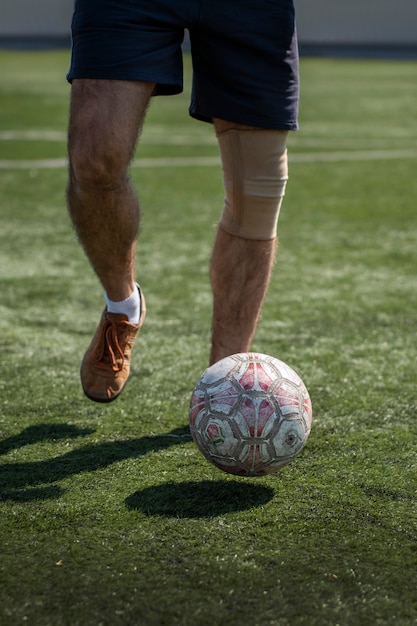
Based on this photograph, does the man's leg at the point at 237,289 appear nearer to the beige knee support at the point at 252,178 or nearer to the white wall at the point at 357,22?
the beige knee support at the point at 252,178

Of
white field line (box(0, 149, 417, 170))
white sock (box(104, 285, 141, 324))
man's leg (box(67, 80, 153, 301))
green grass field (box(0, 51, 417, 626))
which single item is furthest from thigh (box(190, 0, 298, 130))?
white field line (box(0, 149, 417, 170))

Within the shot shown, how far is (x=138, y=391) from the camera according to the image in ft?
10.8

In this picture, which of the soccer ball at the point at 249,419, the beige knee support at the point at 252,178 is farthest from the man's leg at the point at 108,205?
the soccer ball at the point at 249,419

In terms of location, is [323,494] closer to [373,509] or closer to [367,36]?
[373,509]

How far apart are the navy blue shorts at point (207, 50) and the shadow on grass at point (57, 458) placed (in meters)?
1.01

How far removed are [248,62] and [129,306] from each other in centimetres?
84

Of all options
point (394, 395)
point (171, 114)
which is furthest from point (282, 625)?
point (171, 114)

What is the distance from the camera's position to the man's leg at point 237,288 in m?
3.04

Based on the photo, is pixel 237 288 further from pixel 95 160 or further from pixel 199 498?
pixel 199 498

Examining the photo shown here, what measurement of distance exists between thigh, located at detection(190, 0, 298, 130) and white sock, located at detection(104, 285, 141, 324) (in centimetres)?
63

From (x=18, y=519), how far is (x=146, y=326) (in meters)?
1.92

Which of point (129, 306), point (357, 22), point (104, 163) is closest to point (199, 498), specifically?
point (129, 306)

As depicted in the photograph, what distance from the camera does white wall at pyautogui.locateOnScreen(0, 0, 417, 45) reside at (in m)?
36.3

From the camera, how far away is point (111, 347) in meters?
3.02
